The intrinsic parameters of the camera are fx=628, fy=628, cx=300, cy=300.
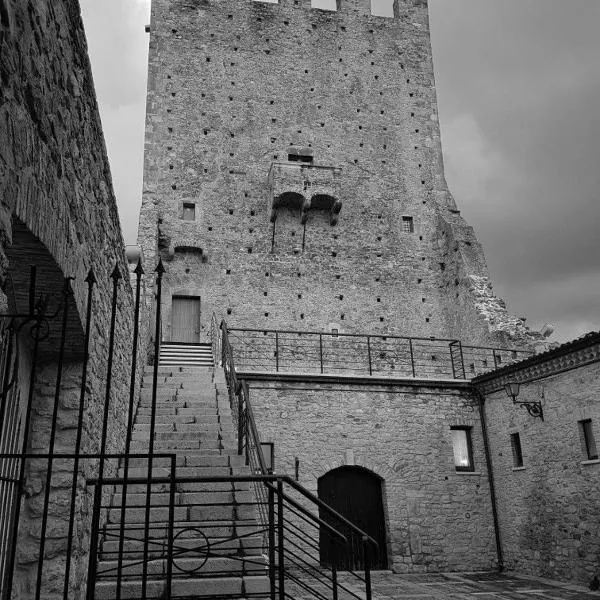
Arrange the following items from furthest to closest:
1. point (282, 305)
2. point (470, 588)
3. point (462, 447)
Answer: point (282, 305), point (462, 447), point (470, 588)

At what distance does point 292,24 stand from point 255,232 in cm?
877

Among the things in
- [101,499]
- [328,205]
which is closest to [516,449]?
[101,499]

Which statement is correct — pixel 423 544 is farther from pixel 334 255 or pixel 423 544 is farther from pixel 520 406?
pixel 334 255

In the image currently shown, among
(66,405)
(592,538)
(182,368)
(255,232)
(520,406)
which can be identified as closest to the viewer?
(66,405)

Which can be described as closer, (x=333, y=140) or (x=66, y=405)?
(x=66, y=405)

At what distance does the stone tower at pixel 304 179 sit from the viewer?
65.9 ft

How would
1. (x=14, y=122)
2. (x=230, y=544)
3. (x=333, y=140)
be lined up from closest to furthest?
(x=14, y=122)
(x=230, y=544)
(x=333, y=140)

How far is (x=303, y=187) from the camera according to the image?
2058 cm

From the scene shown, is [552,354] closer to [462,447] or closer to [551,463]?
[551,463]

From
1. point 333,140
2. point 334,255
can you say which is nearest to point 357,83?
point 333,140

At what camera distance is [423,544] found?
532 inches

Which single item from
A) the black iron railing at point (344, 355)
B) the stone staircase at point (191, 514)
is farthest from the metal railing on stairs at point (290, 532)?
the black iron railing at point (344, 355)

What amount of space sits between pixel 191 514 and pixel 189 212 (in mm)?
14555

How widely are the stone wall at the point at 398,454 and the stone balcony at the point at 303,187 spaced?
27.3 feet
